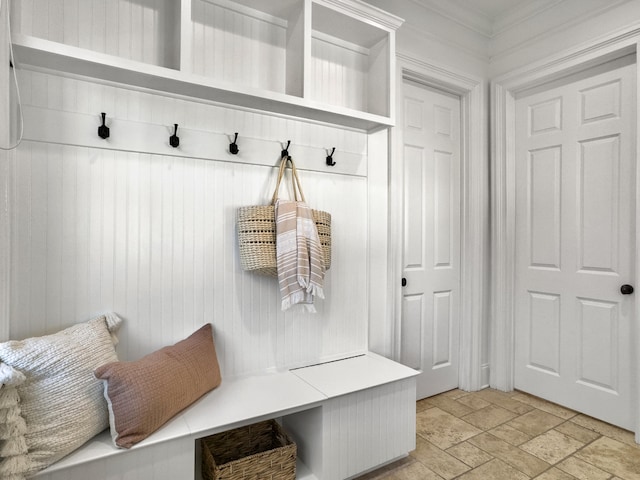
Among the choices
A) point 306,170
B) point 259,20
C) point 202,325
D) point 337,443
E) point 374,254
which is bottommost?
point 337,443

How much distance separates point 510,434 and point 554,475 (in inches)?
14.7

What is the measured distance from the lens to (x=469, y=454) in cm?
199

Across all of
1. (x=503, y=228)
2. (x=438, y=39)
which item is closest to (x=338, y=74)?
(x=438, y=39)

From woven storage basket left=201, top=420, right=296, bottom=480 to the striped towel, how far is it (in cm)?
58

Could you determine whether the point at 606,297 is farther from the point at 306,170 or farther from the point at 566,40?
the point at 306,170

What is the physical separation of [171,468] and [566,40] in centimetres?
306

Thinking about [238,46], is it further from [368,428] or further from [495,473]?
[495,473]

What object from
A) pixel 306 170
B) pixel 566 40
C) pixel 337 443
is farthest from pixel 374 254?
pixel 566 40

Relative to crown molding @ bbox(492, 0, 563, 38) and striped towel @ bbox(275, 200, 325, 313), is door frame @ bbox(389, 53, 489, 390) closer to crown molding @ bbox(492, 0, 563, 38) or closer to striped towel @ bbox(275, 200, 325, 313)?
crown molding @ bbox(492, 0, 563, 38)

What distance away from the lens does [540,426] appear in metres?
2.29

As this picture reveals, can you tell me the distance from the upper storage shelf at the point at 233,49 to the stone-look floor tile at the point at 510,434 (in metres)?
1.81

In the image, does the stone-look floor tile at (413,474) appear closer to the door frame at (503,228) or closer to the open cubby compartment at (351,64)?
the door frame at (503,228)

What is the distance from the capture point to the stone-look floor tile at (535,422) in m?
2.25

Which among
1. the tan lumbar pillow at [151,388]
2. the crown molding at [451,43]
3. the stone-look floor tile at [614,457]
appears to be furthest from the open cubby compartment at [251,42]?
the stone-look floor tile at [614,457]
